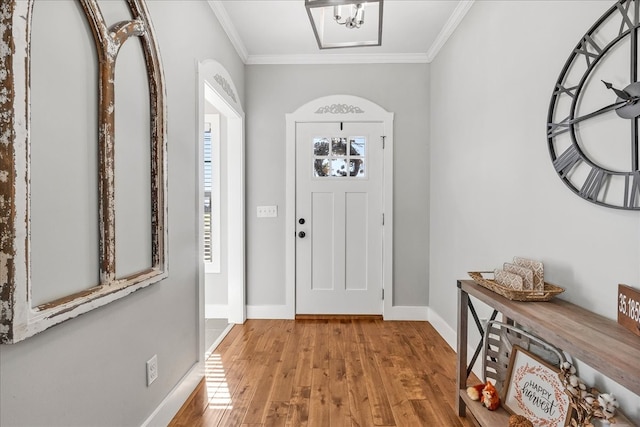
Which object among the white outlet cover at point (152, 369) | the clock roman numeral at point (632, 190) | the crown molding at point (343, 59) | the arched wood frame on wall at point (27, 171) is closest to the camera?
the arched wood frame on wall at point (27, 171)

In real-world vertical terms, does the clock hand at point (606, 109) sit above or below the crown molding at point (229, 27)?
below

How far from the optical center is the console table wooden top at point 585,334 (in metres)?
0.86

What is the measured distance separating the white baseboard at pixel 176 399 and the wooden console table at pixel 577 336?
1515 mm

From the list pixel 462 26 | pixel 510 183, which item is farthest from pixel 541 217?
pixel 462 26

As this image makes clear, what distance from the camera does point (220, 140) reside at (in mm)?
3400

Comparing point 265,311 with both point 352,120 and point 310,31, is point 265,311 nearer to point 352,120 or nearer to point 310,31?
point 352,120

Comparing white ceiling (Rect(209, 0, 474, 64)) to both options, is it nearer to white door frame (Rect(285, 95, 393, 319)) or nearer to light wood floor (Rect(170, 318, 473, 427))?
white door frame (Rect(285, 95, 393, 319))

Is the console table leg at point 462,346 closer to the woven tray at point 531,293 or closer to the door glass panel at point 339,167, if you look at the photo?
the woven tray at point 531,293

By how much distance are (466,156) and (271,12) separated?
1.81 m

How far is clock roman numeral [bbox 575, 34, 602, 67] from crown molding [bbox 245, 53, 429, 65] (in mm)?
2053

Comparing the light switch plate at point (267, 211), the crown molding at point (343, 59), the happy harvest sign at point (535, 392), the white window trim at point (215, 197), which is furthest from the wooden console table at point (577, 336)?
the white window trim at point (215, 197)

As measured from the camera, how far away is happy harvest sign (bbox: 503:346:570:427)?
131 cm

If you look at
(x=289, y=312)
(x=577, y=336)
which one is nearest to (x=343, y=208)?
(x=289, y=312)

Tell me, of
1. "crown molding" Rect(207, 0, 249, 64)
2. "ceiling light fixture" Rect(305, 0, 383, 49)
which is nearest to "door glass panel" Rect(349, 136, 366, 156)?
"ceiling light fixture" Rect(305, 0, 383, 49)
